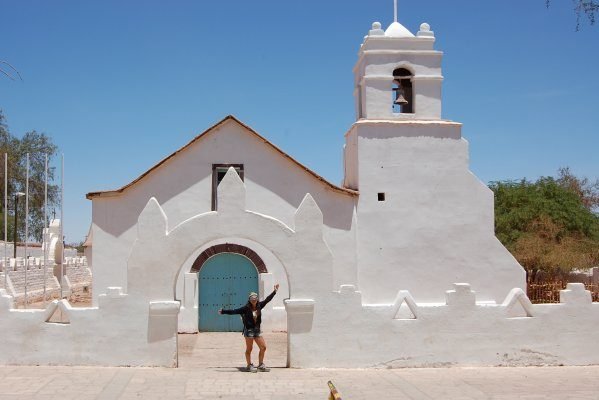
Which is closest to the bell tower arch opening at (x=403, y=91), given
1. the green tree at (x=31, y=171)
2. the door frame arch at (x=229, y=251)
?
the door frame arch at (x=229, y=251)

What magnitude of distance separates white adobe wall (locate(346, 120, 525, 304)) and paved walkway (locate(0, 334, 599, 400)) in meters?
5.58

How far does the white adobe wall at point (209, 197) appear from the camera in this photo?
55.8 feet

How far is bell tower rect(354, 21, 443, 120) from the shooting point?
18.2 metres

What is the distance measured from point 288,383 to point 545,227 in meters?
20.5

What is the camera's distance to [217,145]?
17547 mm

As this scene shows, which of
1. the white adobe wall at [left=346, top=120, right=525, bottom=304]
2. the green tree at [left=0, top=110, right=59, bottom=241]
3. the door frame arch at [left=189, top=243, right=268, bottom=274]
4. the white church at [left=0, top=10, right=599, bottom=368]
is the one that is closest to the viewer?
the white church at [left=0, top=10, right=599, bottom=368]

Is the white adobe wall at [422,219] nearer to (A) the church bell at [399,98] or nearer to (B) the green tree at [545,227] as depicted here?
(A) the church bell at [399,98]

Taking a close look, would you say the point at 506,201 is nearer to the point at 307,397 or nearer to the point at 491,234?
the point at 491,234

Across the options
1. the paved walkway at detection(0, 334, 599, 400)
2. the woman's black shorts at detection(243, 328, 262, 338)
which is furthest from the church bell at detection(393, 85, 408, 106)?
the woman's black shorts at detection(243, 328, 262, 338)

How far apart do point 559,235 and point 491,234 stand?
12.5m

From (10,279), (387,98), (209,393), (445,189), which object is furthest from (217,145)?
(10,279)

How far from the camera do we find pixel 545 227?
92.4 ft

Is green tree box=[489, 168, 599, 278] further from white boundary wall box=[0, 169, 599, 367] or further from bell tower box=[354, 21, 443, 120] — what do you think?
white boundary wall box=[0, 169, 599, 367]

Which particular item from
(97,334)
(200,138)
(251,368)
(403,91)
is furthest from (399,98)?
(97,334)
